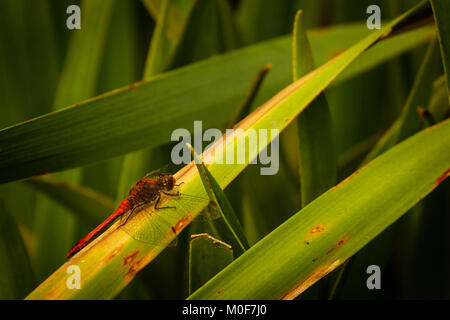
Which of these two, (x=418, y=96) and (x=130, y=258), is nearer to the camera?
(x=130, y=258)

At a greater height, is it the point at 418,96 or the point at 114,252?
the point at 418,96

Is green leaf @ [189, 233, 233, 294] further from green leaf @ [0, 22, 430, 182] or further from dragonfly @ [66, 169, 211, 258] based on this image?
green leaf @ [0, 22, 430, 182]

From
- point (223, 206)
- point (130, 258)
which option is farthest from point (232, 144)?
point (130, 258)

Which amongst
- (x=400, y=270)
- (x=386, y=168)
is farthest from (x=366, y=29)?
(x=400, y=270)

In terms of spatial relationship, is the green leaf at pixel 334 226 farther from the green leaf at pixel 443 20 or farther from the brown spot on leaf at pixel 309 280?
the green leaf at pixel 443 20

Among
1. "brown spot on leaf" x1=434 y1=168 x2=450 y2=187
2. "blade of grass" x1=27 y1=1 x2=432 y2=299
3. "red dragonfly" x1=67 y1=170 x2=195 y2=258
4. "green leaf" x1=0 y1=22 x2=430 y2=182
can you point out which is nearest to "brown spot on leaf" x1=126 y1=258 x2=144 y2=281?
"blade of grass" x1=27 y1=1 x2=432 y2=299

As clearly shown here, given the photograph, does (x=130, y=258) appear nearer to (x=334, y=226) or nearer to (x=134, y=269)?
(x=134, y=269)

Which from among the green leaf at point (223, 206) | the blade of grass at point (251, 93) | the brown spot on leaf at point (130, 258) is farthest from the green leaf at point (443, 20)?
the brown spot on leaf at point (130, 258)
